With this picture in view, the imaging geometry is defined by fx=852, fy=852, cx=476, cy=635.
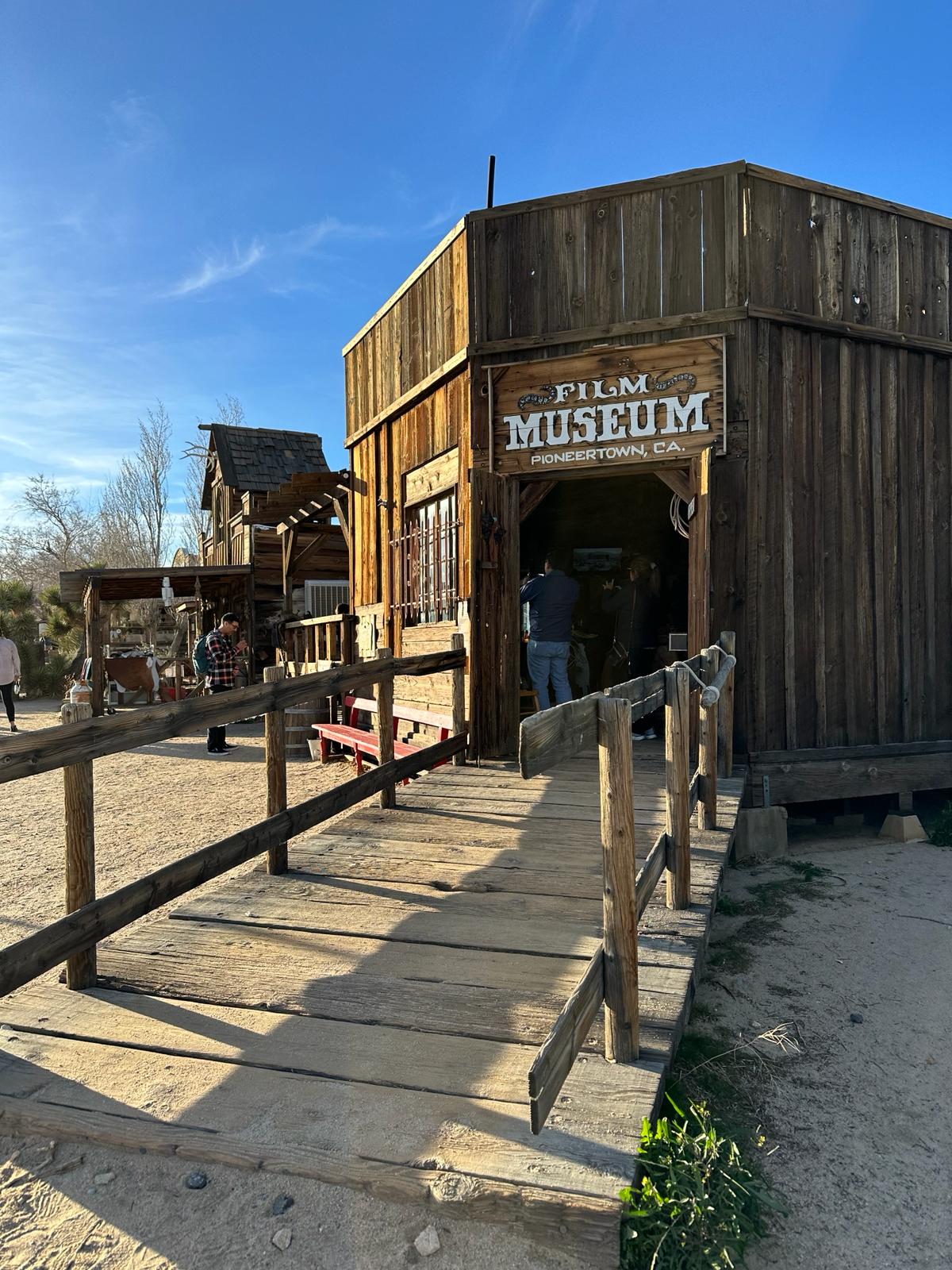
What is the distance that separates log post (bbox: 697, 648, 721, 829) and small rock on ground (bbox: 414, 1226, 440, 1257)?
306 centimetres

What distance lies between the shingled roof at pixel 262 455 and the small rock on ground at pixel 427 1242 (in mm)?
23073

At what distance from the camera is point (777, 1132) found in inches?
114

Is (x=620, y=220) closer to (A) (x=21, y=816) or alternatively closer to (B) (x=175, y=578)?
(A) (x=21, y=816)

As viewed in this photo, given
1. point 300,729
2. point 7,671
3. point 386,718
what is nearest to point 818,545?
point 386,718

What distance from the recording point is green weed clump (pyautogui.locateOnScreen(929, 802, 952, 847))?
23.3 ft

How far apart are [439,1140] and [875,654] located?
618 cm

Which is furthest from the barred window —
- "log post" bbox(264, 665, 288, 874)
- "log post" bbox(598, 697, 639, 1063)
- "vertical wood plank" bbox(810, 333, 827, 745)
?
"log post" bbox(598, 697, 639, 1063)

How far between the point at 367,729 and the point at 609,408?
5.25 m

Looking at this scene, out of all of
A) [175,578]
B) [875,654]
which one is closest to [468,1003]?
[875,654]

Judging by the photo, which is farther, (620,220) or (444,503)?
(444,503)

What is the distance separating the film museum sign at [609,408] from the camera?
6.70 meters

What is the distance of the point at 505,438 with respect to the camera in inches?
284

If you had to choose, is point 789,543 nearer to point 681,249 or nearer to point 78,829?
point 681,249

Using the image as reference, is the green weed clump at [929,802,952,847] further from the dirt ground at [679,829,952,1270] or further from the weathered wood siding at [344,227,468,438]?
the weathered wood siding at [344,227,468,438]
